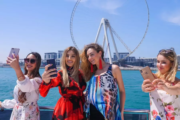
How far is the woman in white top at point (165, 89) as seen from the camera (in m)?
1.52

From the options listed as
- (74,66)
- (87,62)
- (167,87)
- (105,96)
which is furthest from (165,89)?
(74,66)

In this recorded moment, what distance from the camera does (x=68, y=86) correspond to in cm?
179

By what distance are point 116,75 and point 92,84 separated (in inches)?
10.6

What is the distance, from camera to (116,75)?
5.80ft

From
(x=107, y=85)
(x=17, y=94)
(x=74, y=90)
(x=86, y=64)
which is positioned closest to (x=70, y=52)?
(x=86, y=64)

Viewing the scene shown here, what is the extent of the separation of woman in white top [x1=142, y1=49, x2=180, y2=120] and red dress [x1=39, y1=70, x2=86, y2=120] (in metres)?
0.68

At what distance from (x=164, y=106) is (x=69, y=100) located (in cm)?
94

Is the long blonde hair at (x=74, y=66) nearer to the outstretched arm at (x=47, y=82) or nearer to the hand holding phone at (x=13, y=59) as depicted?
the outstretched arm at (x=47, y=82)

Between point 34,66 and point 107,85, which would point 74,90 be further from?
point 34,66

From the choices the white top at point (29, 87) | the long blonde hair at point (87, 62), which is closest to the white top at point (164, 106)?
the long blonde hair at point (87, 62)

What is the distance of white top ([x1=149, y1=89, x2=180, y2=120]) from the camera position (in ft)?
5.05

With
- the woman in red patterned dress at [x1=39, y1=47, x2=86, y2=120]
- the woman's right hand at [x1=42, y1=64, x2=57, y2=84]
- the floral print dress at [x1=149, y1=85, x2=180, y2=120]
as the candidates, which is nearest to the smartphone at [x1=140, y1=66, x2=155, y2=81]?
the floral print dress at [x1=149, y1=85, x2=180, y2=120]

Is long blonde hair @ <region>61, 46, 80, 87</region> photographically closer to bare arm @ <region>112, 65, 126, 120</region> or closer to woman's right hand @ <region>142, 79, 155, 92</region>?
bare arm @ <region>112, 65, 126, 120</region>

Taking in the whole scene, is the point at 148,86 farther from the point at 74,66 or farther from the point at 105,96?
the point at 74,66
